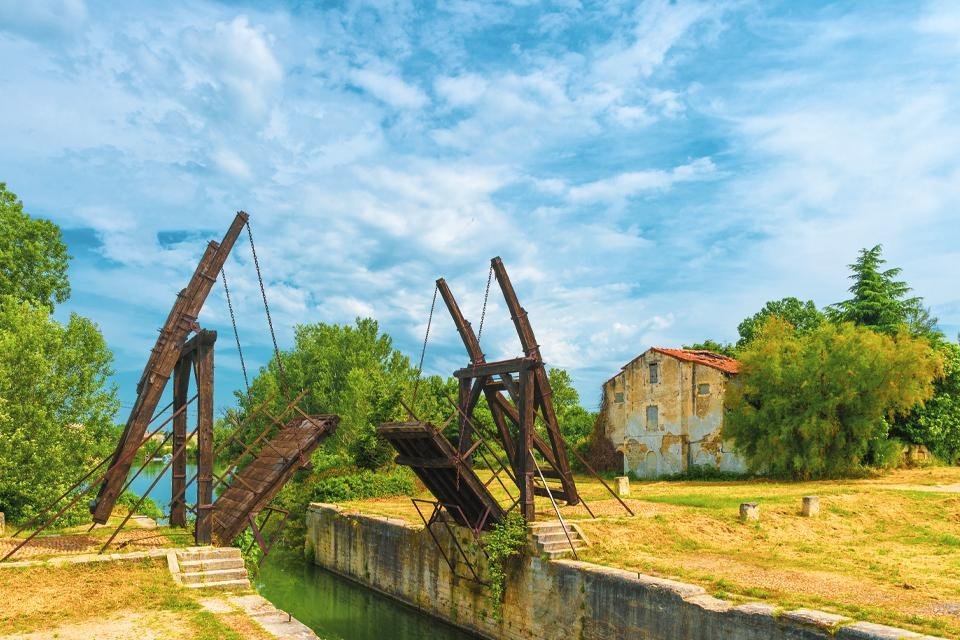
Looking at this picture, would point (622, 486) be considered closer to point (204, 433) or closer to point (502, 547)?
point (502, 547)

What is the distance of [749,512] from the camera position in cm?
1880

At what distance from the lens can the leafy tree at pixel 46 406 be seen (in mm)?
18016

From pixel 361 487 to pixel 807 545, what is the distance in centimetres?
1839

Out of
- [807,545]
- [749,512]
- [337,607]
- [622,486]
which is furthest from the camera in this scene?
[622,486]

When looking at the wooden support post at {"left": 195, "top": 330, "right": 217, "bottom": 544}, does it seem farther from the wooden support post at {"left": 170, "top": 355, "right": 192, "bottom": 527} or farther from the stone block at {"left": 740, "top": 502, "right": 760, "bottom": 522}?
the stone block at {"left": 740, "top": 502, "right": 760, "bottom": 522}

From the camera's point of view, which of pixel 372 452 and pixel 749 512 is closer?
pixel 749 512

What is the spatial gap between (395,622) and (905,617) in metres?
13.8

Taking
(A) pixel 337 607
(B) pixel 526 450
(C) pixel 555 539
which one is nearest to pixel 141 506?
(A) pixel 337 607

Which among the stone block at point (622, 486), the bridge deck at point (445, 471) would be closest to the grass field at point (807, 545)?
the stone block at point (622, 486)

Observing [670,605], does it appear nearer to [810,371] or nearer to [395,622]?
[395,622]

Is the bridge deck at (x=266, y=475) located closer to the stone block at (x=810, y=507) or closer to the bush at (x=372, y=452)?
the stone block at (x=810, y=507)

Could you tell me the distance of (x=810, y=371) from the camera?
97.0 ft

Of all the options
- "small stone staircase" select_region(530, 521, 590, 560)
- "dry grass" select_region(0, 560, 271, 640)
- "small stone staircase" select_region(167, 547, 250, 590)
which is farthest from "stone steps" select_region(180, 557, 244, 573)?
"small stone staircase" select_region(530, 521, 590, 560)

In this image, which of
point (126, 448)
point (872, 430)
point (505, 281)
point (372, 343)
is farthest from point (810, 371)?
point (372, 343)
